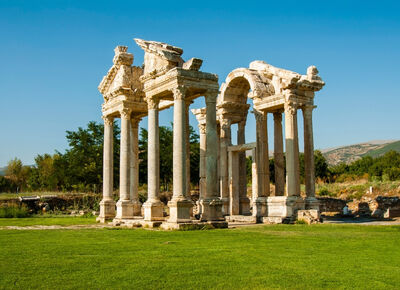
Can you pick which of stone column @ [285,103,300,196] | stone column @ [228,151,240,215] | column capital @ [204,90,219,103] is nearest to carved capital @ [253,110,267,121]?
stone column @ [285,103,300,196]

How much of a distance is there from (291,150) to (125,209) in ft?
30.1

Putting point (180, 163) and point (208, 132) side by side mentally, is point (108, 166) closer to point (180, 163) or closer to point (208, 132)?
point (180, 163)

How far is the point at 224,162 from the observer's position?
90.8 ft

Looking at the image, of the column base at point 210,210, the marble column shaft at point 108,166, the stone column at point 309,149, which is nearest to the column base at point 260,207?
the stone column at point 309,149

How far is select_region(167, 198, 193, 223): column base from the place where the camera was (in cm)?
1983

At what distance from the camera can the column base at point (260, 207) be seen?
24619mm

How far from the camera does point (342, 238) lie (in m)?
15.3

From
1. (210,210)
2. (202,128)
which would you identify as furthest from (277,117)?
(210,210)

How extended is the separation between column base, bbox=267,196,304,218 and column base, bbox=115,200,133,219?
7.33m

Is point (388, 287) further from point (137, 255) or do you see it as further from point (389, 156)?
point (389, 156)

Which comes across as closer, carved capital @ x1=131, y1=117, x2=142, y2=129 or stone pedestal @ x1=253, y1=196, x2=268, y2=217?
stone pedestal @ x1=253, y1=196, x2=268, y2=217

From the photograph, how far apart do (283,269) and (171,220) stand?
10.6m

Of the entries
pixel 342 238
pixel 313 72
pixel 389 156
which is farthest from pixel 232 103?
pixel 389 156

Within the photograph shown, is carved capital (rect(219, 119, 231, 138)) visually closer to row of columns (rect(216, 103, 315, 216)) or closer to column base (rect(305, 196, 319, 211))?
row of columns (rect(216, 103, 315, 216))
